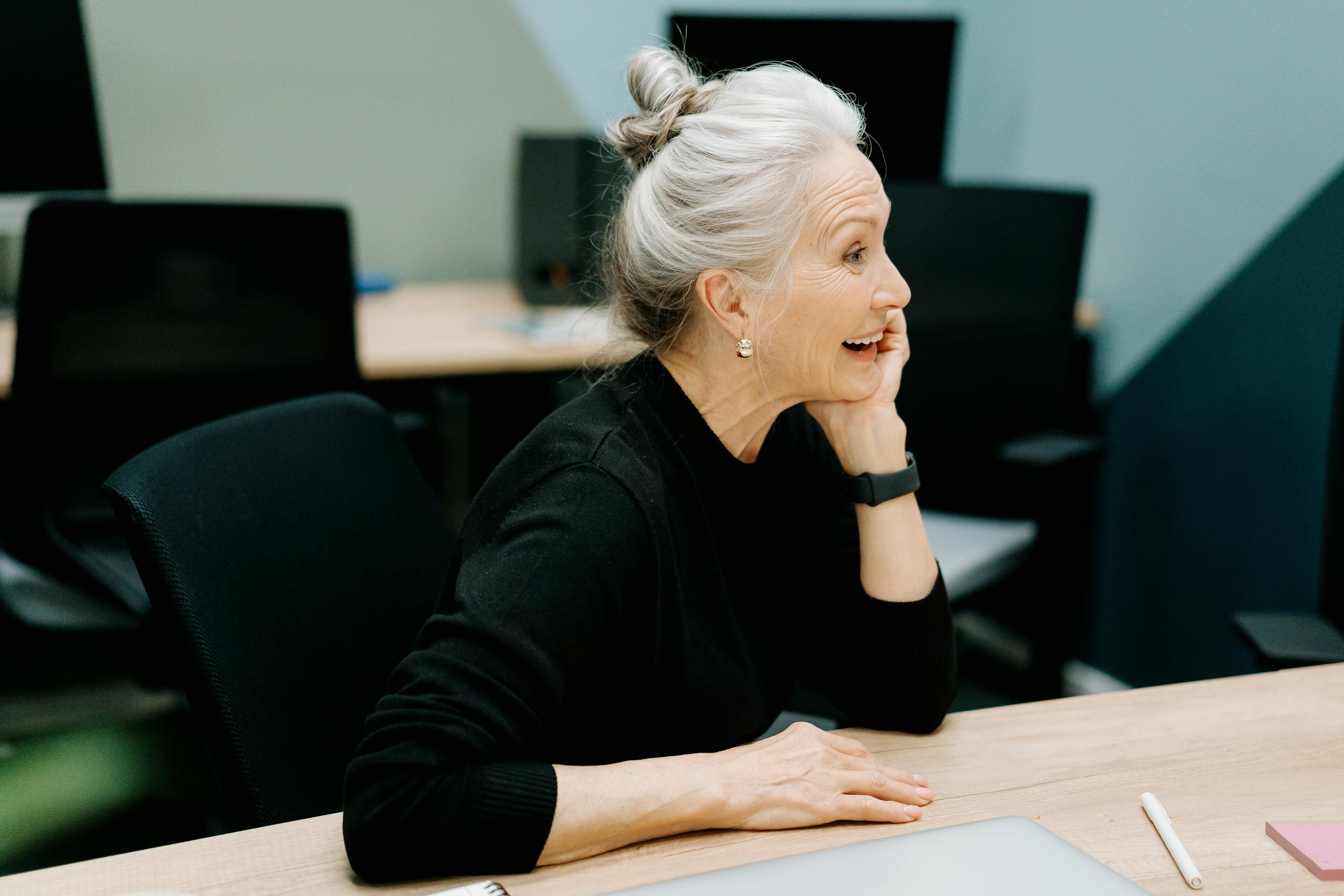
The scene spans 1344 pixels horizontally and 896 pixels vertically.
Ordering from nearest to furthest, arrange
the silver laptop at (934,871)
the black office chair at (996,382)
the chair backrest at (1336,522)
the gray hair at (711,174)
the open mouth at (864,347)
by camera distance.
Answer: the silver laptop at (934,871)
the gray hair at (711,174)
the open mouth at (864,347)
the chair backrest at (1336,522)
the black office chair at (996,382)

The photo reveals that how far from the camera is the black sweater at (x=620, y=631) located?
2.41ft

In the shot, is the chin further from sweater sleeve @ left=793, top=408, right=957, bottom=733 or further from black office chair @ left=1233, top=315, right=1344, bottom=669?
black office chair @ left=1233, top=315, right=1344, bottom=669

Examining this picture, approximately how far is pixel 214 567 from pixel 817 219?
2.07 feet

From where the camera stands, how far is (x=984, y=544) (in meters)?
1.96

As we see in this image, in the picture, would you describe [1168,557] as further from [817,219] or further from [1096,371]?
[817,219]

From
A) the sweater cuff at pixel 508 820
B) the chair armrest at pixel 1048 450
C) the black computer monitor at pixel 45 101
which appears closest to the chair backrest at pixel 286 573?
the sweater cuff at pixel 508 820

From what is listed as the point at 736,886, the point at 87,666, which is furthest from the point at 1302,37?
the point at 87,666

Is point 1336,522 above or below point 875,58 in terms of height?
below

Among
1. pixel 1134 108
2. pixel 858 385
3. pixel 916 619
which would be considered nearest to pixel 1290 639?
pixel 916 619

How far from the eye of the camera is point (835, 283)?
1.02 meters

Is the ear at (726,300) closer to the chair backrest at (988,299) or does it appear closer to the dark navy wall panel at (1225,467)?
the chair backrest at (988,299)

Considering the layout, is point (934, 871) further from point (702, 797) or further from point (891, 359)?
point (891, 359)

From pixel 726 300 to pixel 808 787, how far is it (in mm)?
472

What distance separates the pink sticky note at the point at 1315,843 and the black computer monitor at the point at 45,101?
2.07 meters
